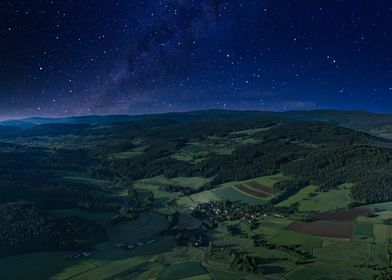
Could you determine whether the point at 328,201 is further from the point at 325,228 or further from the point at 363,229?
the point at 363,229

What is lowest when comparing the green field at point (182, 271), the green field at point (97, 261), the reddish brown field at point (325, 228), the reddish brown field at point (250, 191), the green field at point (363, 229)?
the green field at point (97, 261)

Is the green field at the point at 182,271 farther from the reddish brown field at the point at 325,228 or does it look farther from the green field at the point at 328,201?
the green field at the point at 328,201

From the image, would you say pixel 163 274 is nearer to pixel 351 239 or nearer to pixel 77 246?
pixel 77 246

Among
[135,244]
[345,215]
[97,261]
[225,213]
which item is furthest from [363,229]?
[97,261]

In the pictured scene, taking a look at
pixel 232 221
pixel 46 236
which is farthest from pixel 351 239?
pixel 46 236

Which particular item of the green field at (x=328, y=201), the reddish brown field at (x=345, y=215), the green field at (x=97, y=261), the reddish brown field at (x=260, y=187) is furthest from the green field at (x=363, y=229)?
the green field at (x=97, y=261)
